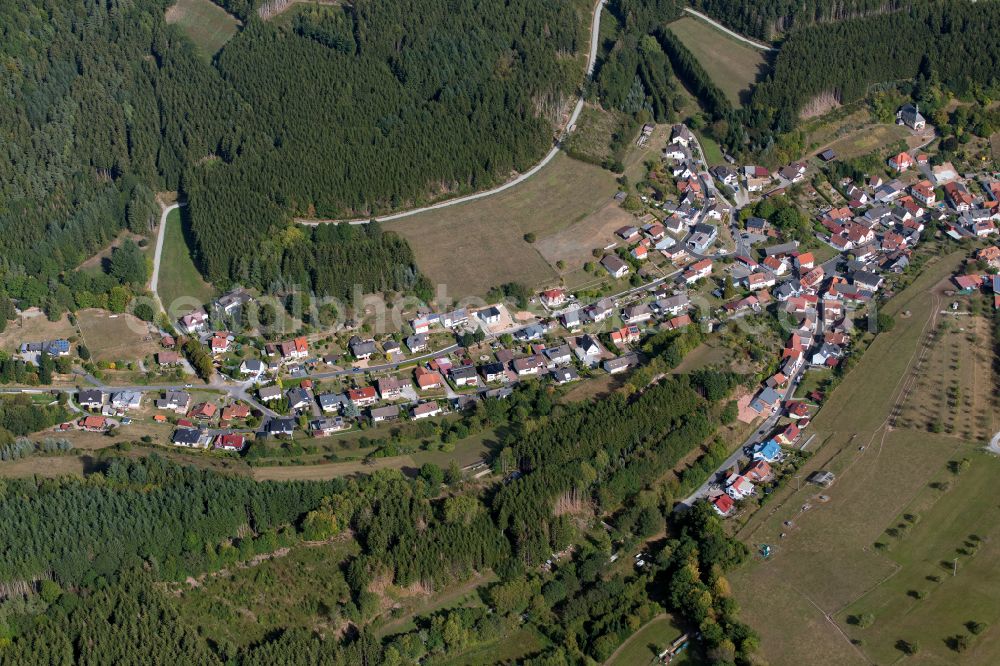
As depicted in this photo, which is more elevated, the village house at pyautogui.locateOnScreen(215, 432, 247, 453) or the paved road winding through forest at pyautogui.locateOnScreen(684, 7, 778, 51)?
the paved road winding through forest at pyautogui.locateOnScreen(684, 7, 778, 51)

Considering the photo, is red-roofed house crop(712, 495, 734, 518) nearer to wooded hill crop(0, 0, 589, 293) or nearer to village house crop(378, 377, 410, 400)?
village house crop(378, 377, 410, 400)

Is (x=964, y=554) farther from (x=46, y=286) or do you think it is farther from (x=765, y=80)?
(x=46, y=286)

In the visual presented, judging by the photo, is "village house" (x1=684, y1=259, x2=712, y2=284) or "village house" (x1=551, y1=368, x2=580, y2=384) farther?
"village house" (x1=684, y1=259, x2=712, y2=284)

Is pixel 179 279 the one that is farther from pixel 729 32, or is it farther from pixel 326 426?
pixel 729 32

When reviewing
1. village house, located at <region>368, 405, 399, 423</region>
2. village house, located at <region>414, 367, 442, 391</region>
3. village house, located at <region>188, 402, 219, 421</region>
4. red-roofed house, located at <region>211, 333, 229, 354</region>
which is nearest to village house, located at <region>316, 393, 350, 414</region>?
village house, located at <region>368, 405, 399, 423</region>

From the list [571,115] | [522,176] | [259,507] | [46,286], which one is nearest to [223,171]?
[46,286]

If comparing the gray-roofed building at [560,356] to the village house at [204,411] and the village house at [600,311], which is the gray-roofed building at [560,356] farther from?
the village house at [204,411]

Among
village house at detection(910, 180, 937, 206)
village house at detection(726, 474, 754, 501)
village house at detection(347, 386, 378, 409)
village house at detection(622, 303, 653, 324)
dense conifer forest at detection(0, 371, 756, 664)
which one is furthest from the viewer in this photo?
village house at detection(910, 180, 937, 206)
